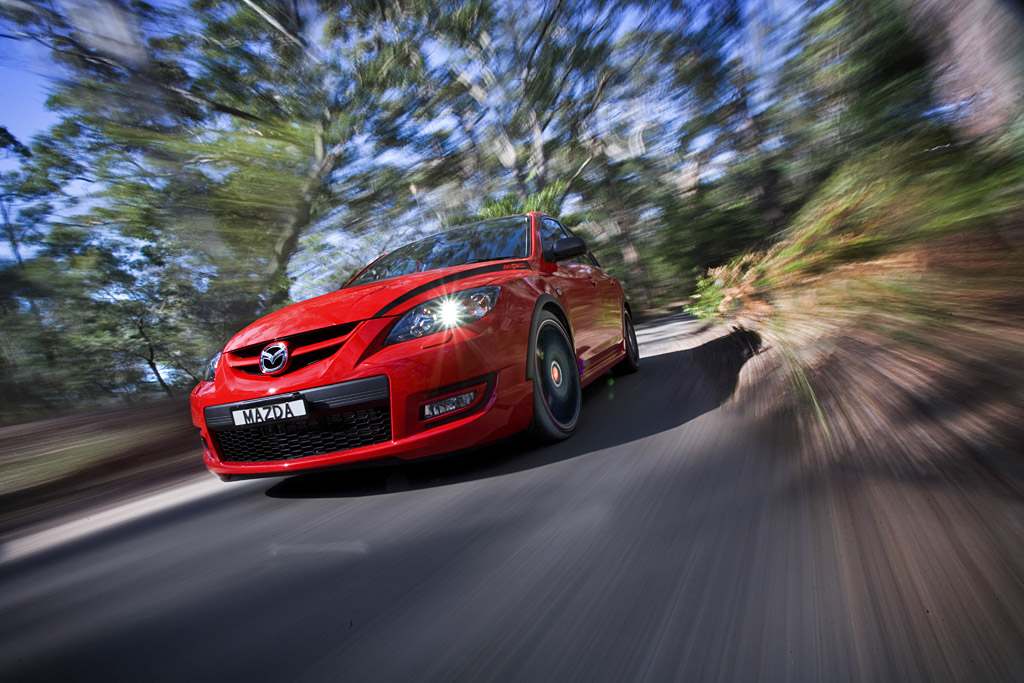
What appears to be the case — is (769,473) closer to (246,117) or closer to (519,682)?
(519,682)

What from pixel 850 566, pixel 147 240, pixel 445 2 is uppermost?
pixel 445 2

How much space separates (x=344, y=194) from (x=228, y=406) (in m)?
10.5

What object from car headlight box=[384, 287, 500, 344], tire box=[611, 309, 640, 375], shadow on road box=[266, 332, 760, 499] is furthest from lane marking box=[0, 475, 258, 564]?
tire box=[611, 309, 640, 375]

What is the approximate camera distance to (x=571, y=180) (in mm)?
19594

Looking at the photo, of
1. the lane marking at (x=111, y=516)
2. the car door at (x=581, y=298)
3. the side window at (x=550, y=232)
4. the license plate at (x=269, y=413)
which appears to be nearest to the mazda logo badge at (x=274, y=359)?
the license plate at (x=269, y=413)

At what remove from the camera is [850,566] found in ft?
4.75

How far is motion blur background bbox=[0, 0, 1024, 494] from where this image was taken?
3408 mm

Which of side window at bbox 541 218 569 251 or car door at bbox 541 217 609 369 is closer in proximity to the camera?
car door at bbox 541 217 609 369

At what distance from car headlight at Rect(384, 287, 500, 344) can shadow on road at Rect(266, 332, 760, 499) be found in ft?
1.80

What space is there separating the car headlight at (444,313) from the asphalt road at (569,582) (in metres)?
0.69

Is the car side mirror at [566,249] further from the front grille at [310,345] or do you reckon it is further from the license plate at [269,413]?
the license plate at [269,413]

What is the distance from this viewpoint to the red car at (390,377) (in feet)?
8.02

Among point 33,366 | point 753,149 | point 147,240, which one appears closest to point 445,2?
point 753,149

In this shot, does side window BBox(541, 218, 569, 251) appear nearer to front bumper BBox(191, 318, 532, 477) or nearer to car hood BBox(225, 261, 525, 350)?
car hood BBox(225, 261, 525, 350)
